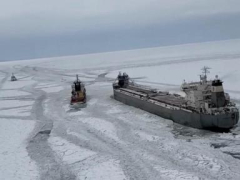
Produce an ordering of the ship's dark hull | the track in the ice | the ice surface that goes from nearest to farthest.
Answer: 1. the track in the ice
2. the ice surface
3. the ship's dark hull

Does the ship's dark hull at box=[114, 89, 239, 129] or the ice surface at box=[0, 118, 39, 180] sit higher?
the ship's dark hull at box=[114, 89, 239, 129]

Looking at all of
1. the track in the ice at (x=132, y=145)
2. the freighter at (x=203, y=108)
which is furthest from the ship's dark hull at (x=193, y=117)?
the track in the ice at (x=132, y=145)

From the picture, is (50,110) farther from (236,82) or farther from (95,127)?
(236,82)

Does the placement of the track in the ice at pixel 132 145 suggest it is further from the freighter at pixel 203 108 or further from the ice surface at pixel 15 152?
Result: the freighter at pixel 203 108

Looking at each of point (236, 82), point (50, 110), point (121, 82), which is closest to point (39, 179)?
point (50, 110)

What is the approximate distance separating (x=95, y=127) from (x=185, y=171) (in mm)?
7663

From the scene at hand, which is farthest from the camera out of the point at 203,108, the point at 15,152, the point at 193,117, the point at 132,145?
the point at 193,117

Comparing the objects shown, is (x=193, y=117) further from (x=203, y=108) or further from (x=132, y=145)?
(x=132, y=145)

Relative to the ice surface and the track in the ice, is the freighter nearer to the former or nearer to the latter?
the track in the ice

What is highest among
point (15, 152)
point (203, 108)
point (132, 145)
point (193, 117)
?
point (203, 108)

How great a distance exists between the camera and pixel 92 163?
12.4 meters

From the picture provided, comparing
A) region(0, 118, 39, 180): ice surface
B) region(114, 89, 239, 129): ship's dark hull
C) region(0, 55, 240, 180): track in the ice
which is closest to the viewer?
region(0, 55, 240, 180): track in the ice

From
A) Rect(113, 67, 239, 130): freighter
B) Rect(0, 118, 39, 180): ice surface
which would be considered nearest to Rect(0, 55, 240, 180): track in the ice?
Rect(0, 118, 39, 180): ice surface

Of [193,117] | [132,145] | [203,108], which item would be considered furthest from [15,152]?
[203,108]
